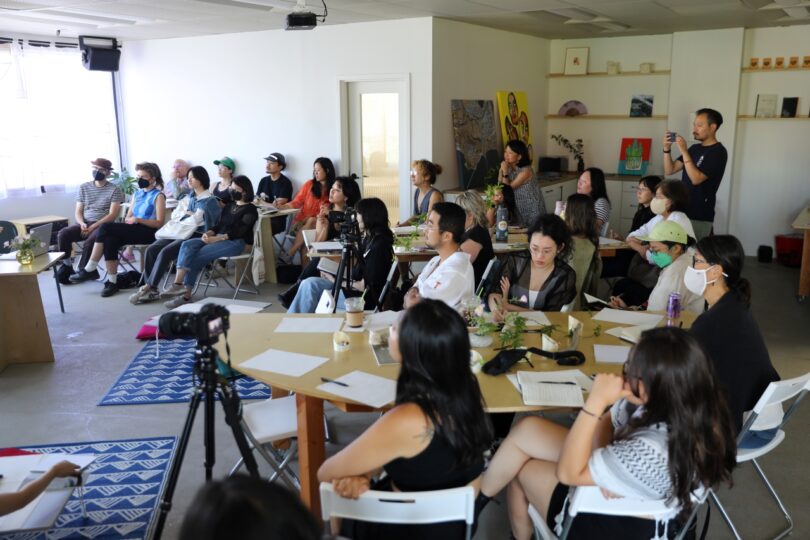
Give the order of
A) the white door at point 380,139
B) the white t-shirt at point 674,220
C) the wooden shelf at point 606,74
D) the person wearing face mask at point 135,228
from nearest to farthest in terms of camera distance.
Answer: the white t-shirt at point 674,220 < the person wearing face mask at point 135,228 < the white door at point 380,139 < the wooden shelf at point 606,74

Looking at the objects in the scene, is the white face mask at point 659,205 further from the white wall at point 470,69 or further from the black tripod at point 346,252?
the white wall at point 470,69

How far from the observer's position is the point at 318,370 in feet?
9.80

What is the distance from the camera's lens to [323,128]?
8445mm

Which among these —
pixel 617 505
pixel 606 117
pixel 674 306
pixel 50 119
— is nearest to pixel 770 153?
pixel 606 117

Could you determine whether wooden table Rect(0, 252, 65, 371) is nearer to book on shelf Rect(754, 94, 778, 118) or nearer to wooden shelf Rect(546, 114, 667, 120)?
wooden shelf Rect(546, 114, 667, 120)

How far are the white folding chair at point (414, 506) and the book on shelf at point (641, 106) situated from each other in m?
8.56

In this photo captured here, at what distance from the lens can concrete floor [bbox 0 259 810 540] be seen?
10.8 feet

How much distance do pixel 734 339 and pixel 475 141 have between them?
18.9 feet

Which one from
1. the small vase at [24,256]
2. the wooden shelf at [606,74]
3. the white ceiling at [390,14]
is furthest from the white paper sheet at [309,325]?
the wooden shelf at [606,74]

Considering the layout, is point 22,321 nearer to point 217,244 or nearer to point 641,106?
point 217,244

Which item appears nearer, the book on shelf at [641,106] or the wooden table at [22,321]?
the wooden table at [22,321]

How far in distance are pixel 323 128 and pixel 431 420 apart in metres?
6.81

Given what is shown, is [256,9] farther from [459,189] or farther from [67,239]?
[67,239]

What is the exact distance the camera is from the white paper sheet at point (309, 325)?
3.50 metres
